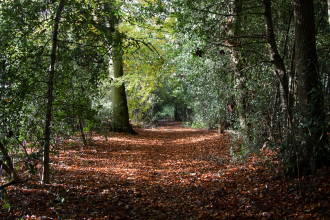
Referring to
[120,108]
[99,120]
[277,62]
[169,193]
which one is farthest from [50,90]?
[120,108]

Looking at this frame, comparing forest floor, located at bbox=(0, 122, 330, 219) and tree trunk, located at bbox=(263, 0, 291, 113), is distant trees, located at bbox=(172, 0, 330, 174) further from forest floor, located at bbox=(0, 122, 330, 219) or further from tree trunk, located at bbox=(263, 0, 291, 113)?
forest floor, located at bbox=(0, 122, 330, 219)

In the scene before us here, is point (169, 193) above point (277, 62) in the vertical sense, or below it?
below

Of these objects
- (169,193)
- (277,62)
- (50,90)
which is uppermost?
(277,62)

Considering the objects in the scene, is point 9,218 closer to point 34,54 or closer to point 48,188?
point 48,188

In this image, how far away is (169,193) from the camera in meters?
4.93

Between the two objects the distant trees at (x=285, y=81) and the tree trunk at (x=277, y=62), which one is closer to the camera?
the distant trees at (x=285, y=81)

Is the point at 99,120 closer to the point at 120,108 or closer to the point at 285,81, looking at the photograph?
the point at 285,81

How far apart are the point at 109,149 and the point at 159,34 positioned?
6955mm

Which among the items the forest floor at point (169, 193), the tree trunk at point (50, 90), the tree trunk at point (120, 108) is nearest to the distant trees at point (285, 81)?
the forest floor at point (169, 193)

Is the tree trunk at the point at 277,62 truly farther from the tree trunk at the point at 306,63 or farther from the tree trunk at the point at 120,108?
the tree trunk at the point at 120,108

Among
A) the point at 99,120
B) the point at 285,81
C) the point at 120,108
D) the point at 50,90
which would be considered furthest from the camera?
the point at 120,108

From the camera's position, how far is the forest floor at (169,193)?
353cm

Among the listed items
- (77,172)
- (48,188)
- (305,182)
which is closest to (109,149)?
(77,172)

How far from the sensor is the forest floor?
3525mm
